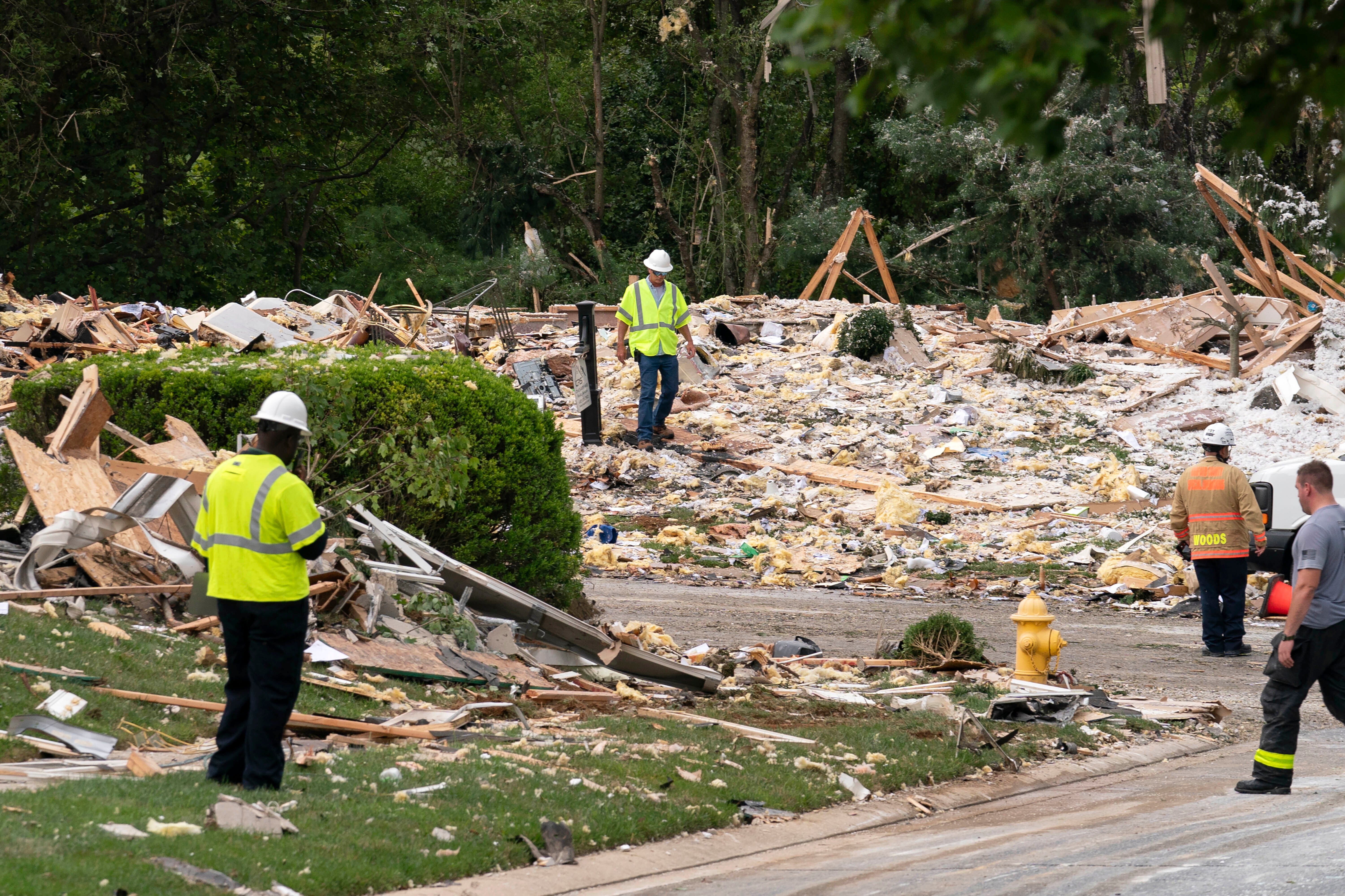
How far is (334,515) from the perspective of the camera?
9.23m

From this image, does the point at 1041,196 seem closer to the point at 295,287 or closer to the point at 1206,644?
the point at 295,287

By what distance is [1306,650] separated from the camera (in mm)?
6934

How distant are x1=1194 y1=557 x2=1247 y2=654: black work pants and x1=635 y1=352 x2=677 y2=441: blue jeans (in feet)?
26.3

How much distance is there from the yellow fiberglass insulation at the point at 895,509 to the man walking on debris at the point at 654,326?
3218 mm

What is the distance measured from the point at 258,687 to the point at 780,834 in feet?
7.88

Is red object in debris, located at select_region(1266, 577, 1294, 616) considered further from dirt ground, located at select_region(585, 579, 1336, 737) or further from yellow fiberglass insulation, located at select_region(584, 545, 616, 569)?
yellow fiberglass insulation, located at select_region(584, 545, 616, 569)

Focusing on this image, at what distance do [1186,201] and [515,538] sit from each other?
25.1 meters

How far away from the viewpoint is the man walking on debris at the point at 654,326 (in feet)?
55.8

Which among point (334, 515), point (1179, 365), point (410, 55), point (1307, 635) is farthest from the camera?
point (410, 55)

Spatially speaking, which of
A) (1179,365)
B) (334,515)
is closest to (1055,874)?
(334,515)

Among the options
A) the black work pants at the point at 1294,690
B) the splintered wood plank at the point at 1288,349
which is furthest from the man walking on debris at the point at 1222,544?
the splintered wood plank at the point at 1288,349

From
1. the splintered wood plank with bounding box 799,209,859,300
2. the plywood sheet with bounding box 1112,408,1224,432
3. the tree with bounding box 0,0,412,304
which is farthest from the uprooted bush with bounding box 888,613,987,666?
the tree with bounding box 0,0,412,304

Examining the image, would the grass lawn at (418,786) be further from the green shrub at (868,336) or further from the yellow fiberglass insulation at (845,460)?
the green shrub at (868,336)

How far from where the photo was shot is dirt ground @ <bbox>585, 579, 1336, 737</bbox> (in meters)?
9.80
